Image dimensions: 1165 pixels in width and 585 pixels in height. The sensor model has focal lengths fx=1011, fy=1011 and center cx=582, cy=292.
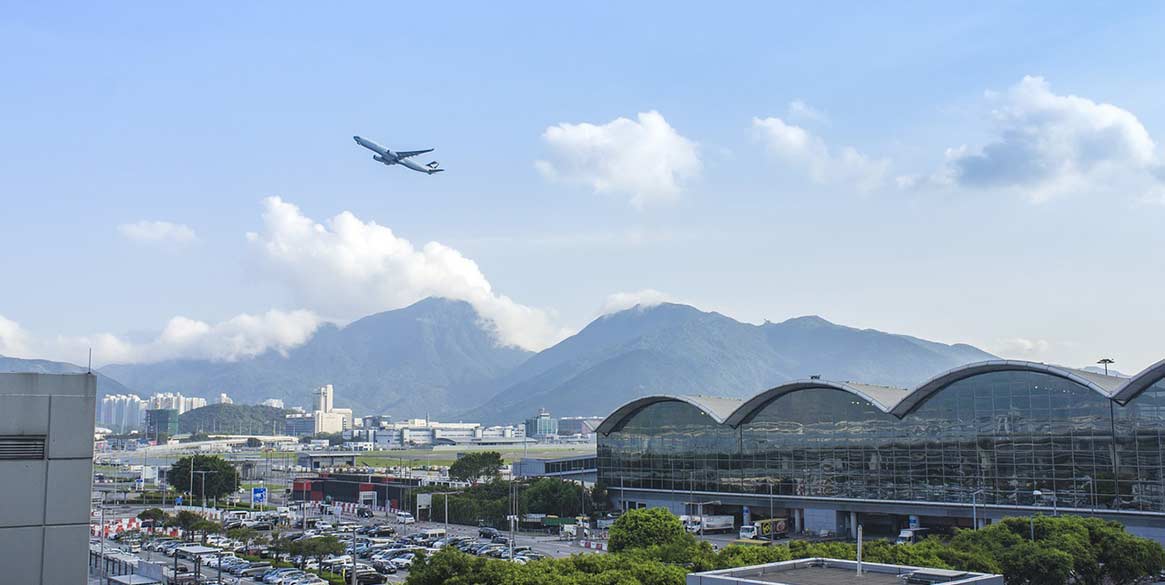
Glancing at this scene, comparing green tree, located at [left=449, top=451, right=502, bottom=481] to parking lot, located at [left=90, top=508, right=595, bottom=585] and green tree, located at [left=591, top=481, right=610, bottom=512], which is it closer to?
parking lot, located at [left=90, top=508, right=595, bottom=585]

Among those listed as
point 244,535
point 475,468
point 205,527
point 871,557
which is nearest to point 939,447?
point 871,557

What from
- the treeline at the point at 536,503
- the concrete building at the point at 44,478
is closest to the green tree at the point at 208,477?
the treeline at the point at 536,503

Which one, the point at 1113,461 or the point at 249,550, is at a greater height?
the point at 1113,461

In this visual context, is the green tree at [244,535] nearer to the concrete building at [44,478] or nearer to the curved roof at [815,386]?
the curved roof at [815,386]

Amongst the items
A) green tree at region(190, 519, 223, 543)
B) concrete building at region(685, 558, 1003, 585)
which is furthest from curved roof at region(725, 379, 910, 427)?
concrete building at region(685, 558, 1003, 585)

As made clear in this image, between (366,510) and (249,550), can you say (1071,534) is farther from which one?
(366,510)

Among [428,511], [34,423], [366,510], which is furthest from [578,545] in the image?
[34,423]
